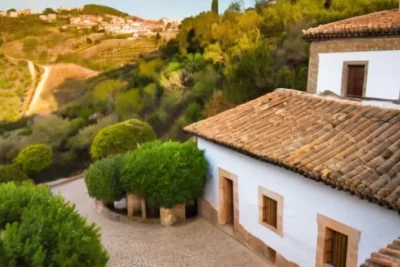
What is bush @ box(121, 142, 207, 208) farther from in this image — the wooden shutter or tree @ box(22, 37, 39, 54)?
tree @ box(22, 37, 39, 54)

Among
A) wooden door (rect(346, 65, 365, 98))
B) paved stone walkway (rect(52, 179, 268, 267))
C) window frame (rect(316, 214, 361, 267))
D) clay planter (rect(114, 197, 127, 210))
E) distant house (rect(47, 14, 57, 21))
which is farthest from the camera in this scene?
distant house (rect(47, 14, 57, 21))

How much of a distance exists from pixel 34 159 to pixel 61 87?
21.5m

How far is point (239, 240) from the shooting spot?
1007 centimetres

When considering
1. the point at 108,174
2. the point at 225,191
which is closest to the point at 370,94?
the point at 225,191

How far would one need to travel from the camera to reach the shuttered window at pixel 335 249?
6973 mm

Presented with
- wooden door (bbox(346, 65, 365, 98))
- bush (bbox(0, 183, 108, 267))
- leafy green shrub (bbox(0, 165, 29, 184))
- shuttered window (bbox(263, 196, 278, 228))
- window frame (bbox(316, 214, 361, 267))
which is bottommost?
leafy green shrub (bbox(0, 165, 29, 184))

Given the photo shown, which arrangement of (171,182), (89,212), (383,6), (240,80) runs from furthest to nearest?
(240,80) < (383,6) < (89,212) < (171,182)

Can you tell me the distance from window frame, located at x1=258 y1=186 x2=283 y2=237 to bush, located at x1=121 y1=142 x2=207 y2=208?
107 inches

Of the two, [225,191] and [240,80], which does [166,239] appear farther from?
[240,80]

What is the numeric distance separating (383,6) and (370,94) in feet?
32.2

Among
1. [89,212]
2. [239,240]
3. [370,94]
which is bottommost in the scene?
[89,212]

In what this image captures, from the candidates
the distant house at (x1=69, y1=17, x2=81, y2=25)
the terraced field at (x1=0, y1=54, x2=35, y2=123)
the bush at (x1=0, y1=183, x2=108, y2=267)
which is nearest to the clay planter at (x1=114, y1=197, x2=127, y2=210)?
the bush at (x1=0, y1=183, x2=108, y2=267)

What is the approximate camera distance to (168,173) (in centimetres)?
1081

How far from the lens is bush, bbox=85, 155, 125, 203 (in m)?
11.9
